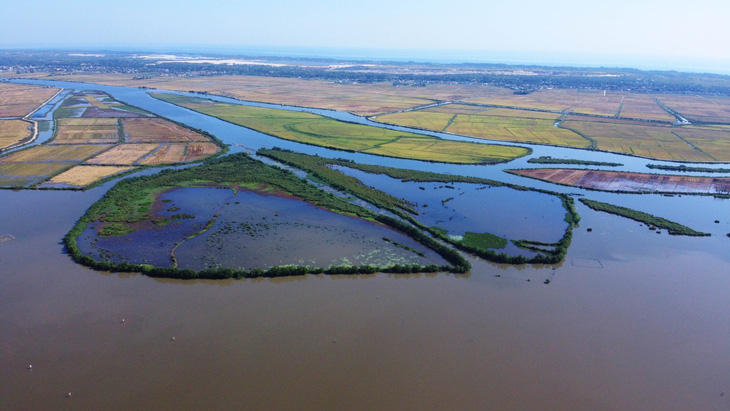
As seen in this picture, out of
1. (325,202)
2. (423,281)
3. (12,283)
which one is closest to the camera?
(12,283)

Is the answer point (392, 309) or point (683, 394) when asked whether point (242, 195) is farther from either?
point (683, 394)

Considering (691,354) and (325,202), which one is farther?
(325,202)

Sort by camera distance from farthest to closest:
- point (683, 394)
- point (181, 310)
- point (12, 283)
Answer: point (12, 283)
point (181, 310)
point (683, 394)

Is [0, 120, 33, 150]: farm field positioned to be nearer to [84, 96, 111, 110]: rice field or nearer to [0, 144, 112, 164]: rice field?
[0, 144, 112, 164]: rice field

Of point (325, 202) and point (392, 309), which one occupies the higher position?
point (325, 202)

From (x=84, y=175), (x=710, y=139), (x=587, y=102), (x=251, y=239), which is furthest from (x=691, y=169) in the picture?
(x=84, y=175)

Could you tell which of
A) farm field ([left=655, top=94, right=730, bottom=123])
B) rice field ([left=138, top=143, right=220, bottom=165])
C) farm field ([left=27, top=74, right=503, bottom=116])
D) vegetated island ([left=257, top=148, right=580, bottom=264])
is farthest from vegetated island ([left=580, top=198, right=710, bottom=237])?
farm field ([left=655, top=94, right=730, bottom=123])

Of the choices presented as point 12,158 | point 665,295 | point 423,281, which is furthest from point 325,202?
point 12,158
